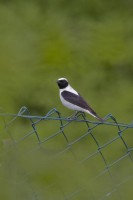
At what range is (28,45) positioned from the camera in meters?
7.60

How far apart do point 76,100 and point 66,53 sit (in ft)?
9.32

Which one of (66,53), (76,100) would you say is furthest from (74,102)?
(66,53)

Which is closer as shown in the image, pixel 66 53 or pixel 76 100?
pixel 76 100

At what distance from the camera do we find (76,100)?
183 inches

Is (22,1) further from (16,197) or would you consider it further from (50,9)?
(16,197)

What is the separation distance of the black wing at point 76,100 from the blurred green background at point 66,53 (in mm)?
1804

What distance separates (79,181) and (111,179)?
31cm

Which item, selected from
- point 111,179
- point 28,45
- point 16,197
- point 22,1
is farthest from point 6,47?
point 16,197

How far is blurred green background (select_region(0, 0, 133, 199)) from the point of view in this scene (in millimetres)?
7086

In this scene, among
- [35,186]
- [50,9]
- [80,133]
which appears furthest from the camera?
[50,9]

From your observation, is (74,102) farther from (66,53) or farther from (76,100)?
(66,53)

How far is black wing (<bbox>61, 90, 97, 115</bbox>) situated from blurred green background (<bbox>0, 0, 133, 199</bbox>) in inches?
71.0

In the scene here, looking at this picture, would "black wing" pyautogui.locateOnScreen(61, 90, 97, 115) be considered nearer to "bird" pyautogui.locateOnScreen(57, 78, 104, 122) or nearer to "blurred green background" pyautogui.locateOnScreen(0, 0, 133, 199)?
"bird" pyautogui.locateOnScreen(57, 78, 104, 122)

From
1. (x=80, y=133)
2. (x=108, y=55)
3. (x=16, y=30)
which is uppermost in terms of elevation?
(x=16, y=30)
